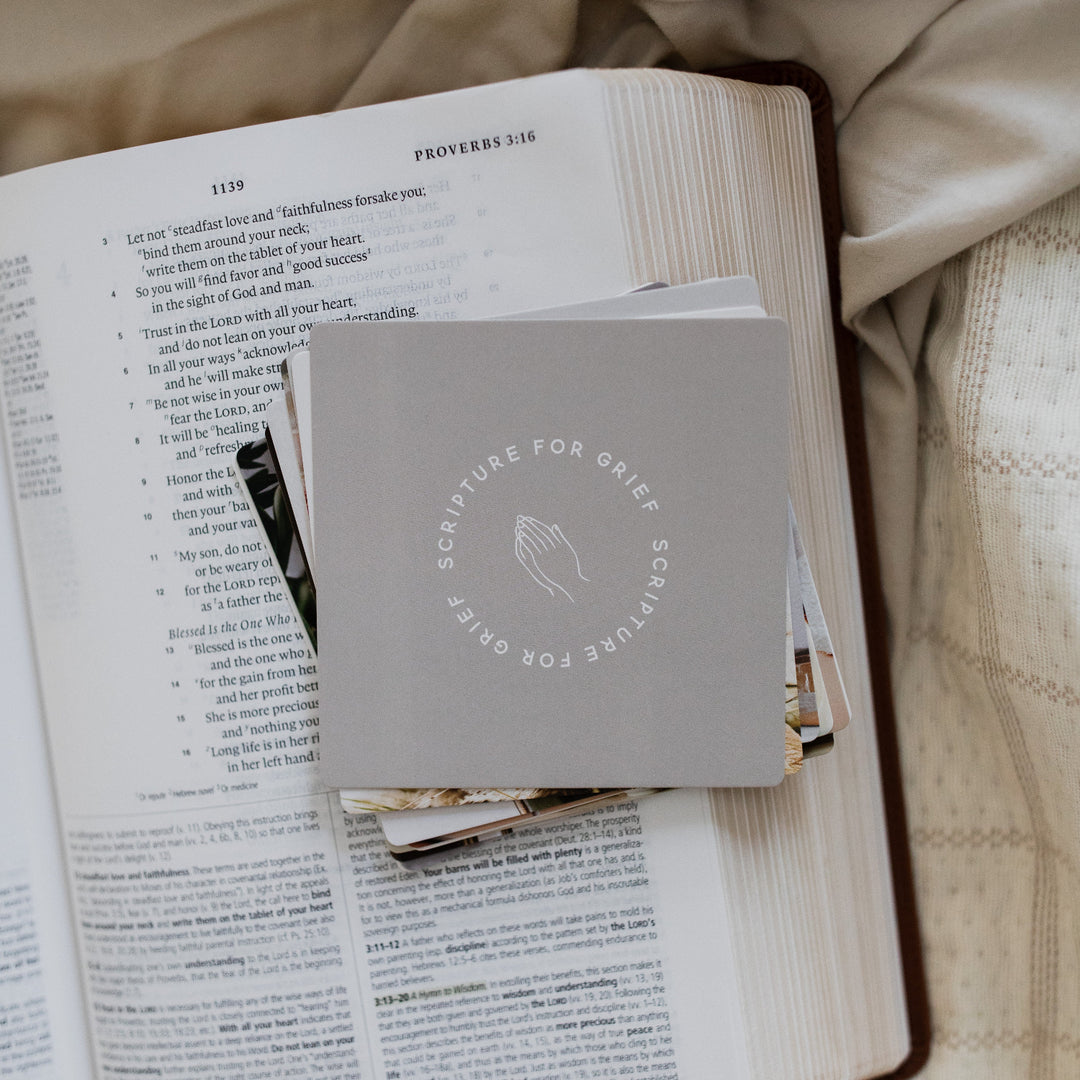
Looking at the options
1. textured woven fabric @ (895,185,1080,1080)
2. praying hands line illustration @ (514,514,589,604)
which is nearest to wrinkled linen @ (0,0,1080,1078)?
textured woven fabric @ (895,185,1080,1080)

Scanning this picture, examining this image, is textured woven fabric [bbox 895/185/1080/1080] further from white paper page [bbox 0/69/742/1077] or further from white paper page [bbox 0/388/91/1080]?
white paper page [bbox 0/388/91/1080]

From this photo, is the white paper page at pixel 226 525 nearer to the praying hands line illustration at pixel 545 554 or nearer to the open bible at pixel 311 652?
the open bible at pixel 311 652

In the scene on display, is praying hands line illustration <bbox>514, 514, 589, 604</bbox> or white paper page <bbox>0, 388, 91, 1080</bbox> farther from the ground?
praying hands line illustration <bbox>514, 514, 589, 604</bbox>

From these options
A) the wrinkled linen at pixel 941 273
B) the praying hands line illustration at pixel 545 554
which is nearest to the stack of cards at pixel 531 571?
the praying hands line illustration at pixel 545 554

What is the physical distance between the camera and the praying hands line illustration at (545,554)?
0.43 metres

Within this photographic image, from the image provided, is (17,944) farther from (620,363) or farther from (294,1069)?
(620,363)

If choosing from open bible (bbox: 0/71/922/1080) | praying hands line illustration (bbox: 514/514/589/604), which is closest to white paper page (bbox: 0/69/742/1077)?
open bible (bbox: 0/71/922/1080)

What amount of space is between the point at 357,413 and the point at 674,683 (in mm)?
191

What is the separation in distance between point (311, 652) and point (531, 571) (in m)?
0.12

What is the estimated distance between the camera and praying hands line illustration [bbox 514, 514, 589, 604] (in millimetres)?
427

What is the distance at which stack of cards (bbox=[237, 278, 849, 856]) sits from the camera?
0.43 metres

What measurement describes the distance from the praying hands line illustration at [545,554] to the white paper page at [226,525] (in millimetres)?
111

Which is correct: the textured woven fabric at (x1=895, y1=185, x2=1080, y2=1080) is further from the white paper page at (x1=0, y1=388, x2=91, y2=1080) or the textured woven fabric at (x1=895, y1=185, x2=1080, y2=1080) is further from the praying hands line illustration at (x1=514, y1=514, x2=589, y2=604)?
the white paper page at (x1=0, y1=388, x2=91, y2=1080)

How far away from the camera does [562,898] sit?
462mm
